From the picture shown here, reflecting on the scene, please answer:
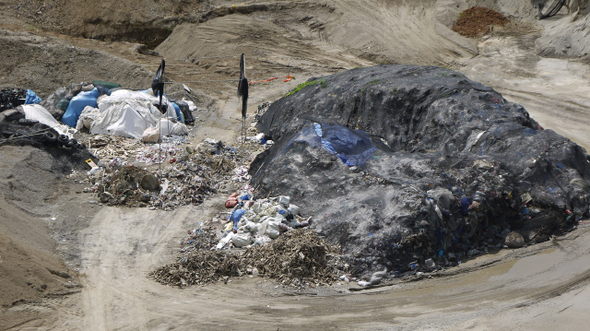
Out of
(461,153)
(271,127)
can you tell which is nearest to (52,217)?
(271,127)

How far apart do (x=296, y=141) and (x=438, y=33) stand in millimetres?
12673

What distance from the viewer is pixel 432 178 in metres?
9.02

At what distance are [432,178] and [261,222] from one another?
2948 millimetres

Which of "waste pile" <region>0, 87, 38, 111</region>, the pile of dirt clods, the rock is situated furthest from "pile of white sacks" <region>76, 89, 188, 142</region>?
the rock

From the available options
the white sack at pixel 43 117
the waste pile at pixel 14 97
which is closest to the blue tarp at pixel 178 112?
the white sack at pixel 43 117

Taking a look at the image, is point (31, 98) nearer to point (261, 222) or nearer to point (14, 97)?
point (14, 97)

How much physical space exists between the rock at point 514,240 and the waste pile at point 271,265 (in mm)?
2802

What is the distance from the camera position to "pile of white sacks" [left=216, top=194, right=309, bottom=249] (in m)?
8.75

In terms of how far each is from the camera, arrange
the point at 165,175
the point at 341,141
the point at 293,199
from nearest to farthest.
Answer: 1. the point at 293,199
2. the point at 341,141
3. the point at 165,175

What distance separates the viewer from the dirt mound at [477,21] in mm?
21556

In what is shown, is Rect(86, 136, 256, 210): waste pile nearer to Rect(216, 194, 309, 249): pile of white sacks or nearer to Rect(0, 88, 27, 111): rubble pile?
Rect(216, 194, 309, 249): pile of white sacks

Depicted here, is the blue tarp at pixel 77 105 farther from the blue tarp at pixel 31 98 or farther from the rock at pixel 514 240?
the rock at pixel 514 240

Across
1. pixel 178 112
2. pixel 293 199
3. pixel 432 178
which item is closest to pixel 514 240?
pixel 432 178

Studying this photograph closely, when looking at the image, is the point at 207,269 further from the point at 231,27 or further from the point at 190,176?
the point at 231,27
